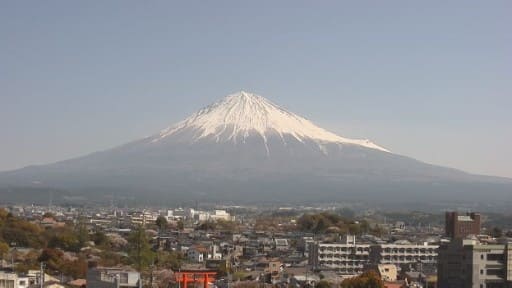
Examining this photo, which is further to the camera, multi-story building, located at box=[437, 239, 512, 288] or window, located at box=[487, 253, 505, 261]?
window, located at box=[487, 253, 505, 261]

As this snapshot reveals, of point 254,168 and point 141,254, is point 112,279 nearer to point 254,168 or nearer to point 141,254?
point 141,254

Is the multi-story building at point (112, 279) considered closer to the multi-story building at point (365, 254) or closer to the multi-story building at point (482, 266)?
the multi-story building at point (482, 266)

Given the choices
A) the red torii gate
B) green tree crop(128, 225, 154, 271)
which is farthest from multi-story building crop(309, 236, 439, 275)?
the red torii gate

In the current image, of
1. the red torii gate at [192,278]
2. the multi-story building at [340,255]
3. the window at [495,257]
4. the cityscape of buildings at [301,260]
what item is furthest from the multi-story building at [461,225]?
the red torii gate at [192,278]

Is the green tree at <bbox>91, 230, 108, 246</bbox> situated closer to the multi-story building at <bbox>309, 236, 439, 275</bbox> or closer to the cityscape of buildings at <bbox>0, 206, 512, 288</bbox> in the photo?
the cityscape of buildings at <bbox>0, 206, 512, 288</bbox>

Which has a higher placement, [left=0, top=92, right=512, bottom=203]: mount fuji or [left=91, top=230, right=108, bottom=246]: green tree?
[left=0, top=92, right=512, bottom=203]: mount fuji

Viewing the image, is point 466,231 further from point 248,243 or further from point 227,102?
point 227,102
